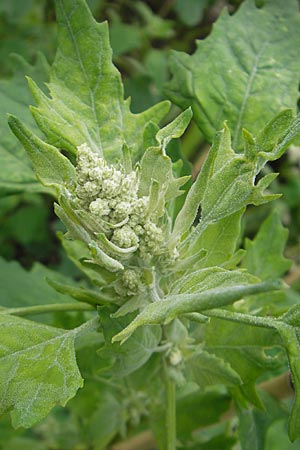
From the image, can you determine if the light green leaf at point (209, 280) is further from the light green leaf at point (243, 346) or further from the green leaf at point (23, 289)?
the green leaf at point (23, 289)

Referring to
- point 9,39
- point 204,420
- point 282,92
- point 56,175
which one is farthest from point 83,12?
point 9,39

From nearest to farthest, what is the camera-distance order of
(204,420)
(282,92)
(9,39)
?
1. (282,92)
2. (204,420)
3. (9,39)

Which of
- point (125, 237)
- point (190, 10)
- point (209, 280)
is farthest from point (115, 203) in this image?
point (190, 10)

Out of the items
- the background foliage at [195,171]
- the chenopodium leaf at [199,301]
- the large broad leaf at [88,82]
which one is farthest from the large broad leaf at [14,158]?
the chenopodium leaf at [199,301]

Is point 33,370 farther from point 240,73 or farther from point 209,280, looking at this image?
point 240,73

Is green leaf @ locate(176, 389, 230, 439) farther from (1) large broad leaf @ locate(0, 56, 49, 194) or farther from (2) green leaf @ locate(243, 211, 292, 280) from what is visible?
(1) large broad leaf @ locate(0, 56, 49, 194)

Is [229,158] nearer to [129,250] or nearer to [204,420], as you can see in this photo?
[129,250]
